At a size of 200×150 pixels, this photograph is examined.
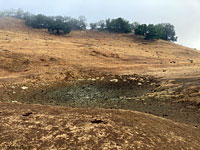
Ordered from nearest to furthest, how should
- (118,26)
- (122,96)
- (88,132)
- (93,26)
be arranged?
(88,132) → (122,96) → (118,26) → (93,26)

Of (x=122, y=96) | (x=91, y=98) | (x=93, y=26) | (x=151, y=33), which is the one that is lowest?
(x=91, y=98)

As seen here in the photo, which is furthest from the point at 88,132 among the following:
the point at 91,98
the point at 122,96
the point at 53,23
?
the point at 53,23

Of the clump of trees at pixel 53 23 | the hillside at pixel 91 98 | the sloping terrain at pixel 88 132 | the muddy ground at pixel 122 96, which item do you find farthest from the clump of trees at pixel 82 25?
the sloping terrain at pixel 88 132

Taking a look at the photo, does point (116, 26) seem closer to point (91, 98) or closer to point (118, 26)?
point (118, 26)

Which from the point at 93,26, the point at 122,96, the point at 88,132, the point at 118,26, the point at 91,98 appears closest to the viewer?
the point at 88,132

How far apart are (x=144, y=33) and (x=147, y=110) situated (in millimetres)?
58804

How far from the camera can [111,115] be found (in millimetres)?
8531

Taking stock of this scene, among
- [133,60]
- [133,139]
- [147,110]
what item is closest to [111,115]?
[133,139]

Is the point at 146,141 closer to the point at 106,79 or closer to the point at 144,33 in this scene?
the point at 106,79

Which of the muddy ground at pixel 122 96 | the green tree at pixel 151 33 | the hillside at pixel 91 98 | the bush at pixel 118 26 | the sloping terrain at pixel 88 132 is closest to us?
the sloping terrain at pixel 88 132

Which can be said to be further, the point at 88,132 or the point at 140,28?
the point at 140,28

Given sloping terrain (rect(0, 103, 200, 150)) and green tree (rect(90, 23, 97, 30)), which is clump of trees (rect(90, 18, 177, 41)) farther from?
sloping terrain (rect(0, 103, 200, 150))

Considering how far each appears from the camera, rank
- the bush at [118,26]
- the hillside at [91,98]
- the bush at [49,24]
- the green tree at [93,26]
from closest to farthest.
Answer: the hillside at [91,98], the bush at [49,24], the bush at [118,26], the green tree at [93,26]

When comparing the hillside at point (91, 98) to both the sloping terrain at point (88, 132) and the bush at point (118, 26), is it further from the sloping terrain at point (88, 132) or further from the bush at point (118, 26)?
the bush at point (118, 26)
